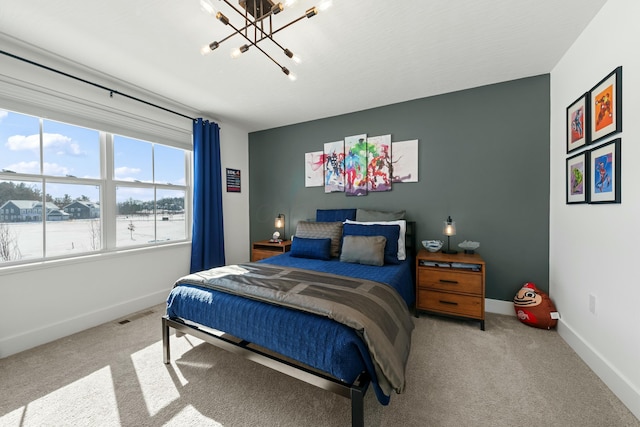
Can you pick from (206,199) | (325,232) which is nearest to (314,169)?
(325,232)

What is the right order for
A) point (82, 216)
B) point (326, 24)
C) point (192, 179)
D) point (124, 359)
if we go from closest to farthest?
point (326, 24) < point (124, 359) < point (82, 216) < point (192, 179)

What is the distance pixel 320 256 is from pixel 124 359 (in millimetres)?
1910

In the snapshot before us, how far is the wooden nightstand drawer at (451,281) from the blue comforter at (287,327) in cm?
52

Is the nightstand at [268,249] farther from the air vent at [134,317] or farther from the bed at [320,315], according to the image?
the air vent at [134,317]

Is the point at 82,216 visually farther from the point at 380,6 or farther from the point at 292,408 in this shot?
the point at 380,6

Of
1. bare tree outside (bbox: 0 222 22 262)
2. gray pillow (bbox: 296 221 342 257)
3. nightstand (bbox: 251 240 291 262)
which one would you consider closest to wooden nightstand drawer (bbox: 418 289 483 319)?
gray pillow (bbox: 296 221 342 257)

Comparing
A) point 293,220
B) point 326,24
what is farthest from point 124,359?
point 326,24

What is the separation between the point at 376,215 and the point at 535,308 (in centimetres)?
179

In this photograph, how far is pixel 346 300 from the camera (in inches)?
61.6

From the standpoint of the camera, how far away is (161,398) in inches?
63.4

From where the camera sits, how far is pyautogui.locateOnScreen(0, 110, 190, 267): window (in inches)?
86.6

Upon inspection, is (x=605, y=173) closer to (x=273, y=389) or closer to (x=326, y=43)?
(x=326, y=43)

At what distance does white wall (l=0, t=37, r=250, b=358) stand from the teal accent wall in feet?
6.49

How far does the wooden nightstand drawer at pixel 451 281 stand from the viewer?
97.0 inches
